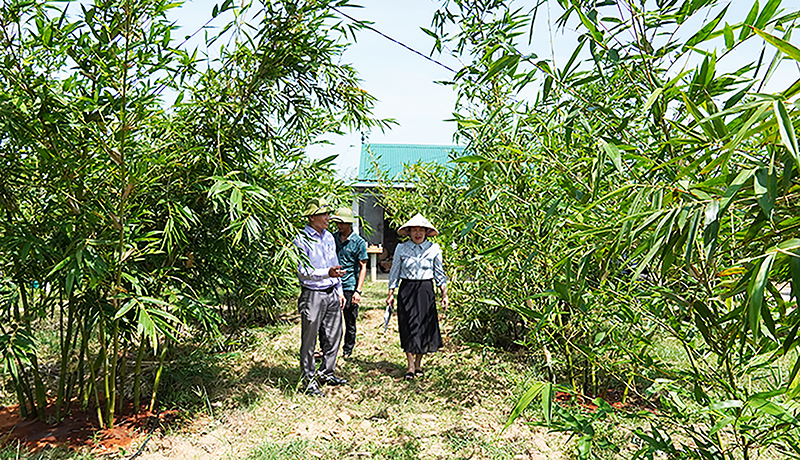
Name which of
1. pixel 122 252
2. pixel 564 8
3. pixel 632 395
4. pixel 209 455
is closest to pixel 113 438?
pixel 209 455

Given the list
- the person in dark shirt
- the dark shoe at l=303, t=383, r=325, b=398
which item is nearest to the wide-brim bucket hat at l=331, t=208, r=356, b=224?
the person in dark shirt

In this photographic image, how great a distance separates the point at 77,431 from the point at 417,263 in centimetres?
245

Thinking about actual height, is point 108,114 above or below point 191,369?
Result: above

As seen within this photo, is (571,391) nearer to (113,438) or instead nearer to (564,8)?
(564,8)

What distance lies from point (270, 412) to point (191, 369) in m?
0.84

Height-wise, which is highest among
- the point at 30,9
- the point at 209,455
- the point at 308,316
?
the point at 30,9

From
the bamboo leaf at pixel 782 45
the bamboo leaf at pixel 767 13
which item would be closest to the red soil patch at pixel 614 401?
the bamboo leaf at pixel 767 13

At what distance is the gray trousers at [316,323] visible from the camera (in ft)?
12.4

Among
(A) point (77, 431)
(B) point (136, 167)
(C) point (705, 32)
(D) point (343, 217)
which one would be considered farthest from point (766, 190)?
(D) point (343, 217)

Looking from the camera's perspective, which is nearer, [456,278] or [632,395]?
[632,395]

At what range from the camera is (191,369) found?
391 cm

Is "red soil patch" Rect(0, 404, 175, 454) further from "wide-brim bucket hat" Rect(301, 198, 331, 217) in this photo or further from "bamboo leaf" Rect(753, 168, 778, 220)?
"bamboo leaf" Rect(753, 168, 778, 220)

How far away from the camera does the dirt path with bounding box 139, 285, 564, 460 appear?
2896mm

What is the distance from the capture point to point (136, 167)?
98.2 inches
